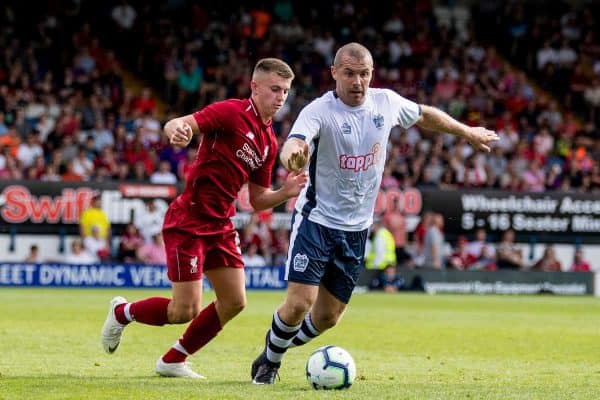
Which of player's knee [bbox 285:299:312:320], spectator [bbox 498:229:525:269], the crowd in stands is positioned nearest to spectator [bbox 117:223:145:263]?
the crowd in stands

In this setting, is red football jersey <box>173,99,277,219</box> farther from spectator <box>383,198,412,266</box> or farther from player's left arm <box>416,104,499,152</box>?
spectator <box>383,198,412,266</box>

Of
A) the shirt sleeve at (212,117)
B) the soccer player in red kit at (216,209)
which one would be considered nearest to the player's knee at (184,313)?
the soccer player in red kit at (216,209)

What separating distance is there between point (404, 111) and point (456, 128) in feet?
1.36

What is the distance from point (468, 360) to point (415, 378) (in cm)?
200

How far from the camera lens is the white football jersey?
28.2ft

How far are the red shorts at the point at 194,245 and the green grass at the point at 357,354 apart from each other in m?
0.85

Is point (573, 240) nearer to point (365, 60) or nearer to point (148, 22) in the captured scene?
point (148, 22)

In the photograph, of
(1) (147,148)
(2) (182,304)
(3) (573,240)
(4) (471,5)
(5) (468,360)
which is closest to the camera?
(2) (182,304)

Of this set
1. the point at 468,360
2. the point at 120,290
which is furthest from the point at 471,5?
the point at 468,360

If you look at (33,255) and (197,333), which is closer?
(197,333)

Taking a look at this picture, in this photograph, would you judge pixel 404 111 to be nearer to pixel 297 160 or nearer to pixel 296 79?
pixel 297 160

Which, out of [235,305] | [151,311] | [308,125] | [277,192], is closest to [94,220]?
[151,311]

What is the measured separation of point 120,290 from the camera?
2347cm

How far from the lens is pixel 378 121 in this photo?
8.76 meters
